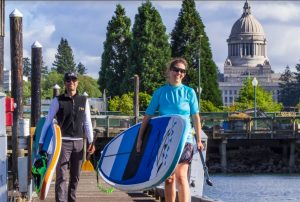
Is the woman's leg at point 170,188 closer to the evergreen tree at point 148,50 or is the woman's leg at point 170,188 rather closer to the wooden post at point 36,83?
the wooden post at point 36,83

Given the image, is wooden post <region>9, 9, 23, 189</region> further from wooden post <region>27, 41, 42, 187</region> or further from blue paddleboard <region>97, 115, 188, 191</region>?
blue paddleboard <region>97, 115, 188, 191</region>

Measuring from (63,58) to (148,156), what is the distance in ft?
537

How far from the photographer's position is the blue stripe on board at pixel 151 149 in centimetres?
1058

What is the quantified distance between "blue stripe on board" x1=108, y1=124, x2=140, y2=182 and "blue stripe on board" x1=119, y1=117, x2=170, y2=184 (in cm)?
37

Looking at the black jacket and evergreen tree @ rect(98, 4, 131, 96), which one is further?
evergreen tree @ rect(98, 4, 131, 96)

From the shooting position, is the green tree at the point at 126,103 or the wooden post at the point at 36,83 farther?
the green tree at the point at 126,103

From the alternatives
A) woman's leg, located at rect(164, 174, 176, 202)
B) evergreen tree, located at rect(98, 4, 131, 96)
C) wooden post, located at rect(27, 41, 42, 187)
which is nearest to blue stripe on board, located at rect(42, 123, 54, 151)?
woman's leg, located at rect(164, 174, 176, 202)

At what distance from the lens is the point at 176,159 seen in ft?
33.3

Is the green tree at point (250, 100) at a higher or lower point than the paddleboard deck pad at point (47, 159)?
higher

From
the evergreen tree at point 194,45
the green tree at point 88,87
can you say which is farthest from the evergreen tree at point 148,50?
the green tree at point 88,87

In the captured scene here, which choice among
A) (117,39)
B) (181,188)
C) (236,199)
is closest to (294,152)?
(236,199)

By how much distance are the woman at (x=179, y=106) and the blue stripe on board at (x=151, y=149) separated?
0.13 meters

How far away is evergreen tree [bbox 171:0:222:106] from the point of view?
93562 mm

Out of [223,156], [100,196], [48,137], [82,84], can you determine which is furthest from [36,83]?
[82,84]
